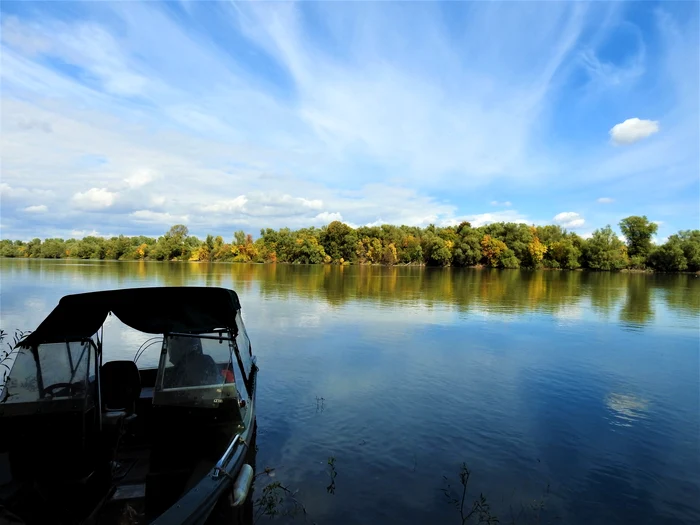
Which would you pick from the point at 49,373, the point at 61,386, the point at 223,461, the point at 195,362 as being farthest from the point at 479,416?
the point at 49,373

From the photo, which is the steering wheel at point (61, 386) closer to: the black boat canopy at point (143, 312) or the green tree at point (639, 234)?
the black boat canopy at point (143, 312)

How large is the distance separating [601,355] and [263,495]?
51.7 ft

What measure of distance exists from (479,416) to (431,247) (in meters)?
110

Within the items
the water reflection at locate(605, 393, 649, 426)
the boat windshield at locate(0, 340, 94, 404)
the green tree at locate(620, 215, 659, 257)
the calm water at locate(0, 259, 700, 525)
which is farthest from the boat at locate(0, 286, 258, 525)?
the green tree at locate(620, 215, 659, 257)

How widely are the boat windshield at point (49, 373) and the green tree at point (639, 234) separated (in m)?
129

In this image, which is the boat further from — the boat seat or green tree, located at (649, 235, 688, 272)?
green tree, located at (649, 235, 688, 272)

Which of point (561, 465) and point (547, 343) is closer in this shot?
point (561, 465)

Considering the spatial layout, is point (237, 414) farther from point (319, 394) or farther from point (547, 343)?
point (547, 343)

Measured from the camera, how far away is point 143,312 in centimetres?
625

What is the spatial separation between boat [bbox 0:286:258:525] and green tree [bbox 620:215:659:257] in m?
128

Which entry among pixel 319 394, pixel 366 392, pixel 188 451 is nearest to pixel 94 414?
pixel 188 451

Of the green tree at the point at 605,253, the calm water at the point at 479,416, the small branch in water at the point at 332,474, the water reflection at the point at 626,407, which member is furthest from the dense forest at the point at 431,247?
the small branch in water at the point at 332,474

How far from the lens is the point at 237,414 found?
6492 mm

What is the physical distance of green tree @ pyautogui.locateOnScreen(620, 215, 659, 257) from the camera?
11062 centimetres
